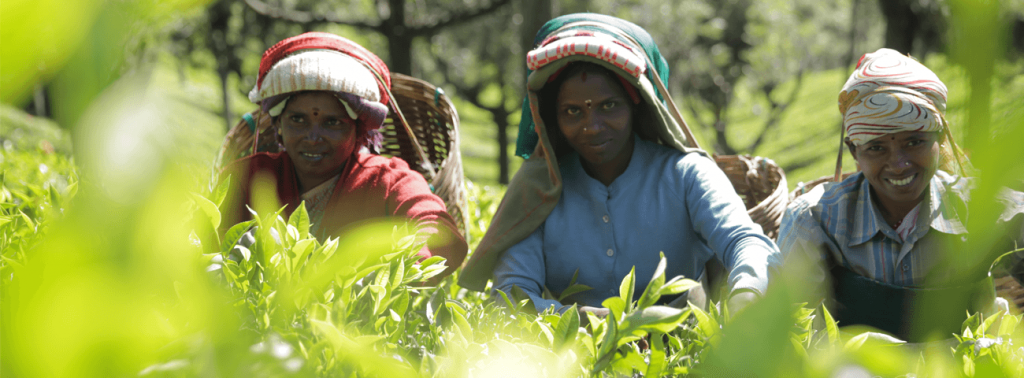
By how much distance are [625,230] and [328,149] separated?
3.44 feet

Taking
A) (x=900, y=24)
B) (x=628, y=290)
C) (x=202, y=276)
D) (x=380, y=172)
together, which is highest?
(x=900, y=24)

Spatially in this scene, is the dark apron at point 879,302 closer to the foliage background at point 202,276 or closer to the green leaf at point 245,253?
the foliage background at point 202,276

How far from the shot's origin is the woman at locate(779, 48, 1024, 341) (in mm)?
1882

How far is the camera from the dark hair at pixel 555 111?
220 cm

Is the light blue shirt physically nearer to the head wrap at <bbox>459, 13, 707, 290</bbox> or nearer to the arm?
the head wrap at <bbox>459, 13, 707, 290</bbox>

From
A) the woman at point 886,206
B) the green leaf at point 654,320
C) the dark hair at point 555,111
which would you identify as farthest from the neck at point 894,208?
the green leaf at point 654,320

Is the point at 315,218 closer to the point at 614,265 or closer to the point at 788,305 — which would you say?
the point at 614,265

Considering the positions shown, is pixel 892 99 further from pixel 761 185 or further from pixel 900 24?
pixel 900 24

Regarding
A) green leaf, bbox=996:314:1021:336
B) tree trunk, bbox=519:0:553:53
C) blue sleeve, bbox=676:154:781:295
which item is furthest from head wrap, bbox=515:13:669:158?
tree trunk, bbox=519:0:553:53

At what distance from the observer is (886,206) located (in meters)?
2.07

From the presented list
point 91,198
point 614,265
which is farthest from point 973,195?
point 614,265

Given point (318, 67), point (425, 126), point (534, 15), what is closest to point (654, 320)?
point (318, 67)

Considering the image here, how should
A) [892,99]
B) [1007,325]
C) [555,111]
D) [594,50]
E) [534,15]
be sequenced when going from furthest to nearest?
[534,15] < [555,111] < [594,50] < [892,99] < [1007,325]

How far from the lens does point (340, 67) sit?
2295mm
